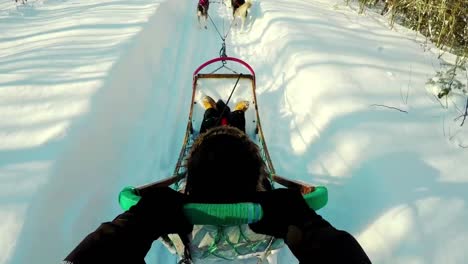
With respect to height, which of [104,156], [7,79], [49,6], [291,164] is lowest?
[291,164]

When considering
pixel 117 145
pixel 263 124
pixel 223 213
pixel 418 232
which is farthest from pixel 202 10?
pixel 223 213

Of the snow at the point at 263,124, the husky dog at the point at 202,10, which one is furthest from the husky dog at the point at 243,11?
the snow at the point at 263,124

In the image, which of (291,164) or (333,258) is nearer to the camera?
(333,258)

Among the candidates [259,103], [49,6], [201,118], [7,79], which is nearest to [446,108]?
[259,103]

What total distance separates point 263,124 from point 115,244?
2.74 meters

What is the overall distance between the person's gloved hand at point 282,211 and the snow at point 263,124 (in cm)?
101

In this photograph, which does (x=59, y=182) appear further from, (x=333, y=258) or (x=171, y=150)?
(x=333, y=258)

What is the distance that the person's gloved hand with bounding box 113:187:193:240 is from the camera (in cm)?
113

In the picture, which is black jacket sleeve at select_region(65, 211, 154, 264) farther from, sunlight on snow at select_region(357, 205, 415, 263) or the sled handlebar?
sunlight on snow at select_region(357, 205, 415, 263)

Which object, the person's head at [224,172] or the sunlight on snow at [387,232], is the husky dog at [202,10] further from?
the person's head at [224,172]

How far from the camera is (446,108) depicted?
3.22 metres

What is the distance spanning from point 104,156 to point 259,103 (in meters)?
1.88

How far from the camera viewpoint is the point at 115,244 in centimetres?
101

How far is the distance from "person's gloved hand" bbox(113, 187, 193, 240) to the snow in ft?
3.39
